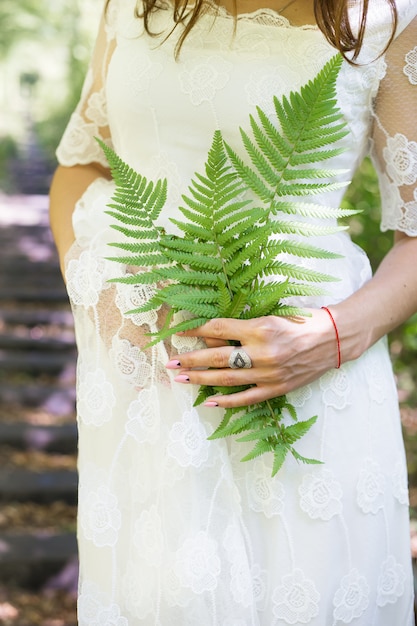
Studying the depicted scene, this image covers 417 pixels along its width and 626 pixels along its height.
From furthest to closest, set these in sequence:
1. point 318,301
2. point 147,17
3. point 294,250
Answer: point 147,17
point 318,301
point 294,250

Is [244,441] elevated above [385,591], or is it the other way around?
[244,441]

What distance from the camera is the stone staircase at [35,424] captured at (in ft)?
14.6

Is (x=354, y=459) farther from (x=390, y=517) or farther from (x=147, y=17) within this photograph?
(x=147, y=17)

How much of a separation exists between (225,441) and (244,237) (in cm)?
42

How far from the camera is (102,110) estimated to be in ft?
6.60

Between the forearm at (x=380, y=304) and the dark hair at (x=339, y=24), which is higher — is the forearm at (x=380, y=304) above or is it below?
below

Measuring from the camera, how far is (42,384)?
280 inches

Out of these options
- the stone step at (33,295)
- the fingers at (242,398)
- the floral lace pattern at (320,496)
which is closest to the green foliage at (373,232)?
the floral lace pattern at (320,496)

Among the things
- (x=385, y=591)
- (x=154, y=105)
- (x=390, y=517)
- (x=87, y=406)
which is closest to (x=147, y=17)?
(x=154, y=105)

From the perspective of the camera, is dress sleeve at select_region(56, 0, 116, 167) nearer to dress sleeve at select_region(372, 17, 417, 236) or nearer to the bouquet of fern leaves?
the bouquet of fern leaves

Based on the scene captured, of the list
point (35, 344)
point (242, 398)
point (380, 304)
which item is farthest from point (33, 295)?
point (242, 398)

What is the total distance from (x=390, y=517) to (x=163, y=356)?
2.00 ft

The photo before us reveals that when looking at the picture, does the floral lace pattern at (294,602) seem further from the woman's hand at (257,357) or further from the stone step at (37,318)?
the stone step at (37,318)

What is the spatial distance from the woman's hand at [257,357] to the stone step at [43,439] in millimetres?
4332
